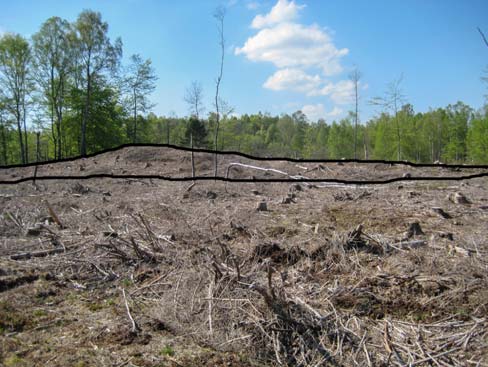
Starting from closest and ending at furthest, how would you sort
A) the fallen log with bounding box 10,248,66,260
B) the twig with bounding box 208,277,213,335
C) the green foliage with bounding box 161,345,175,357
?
1. the green foliage with bounding box 161,345,175,357
2. the twig with bounding box 208,277,213,335
3. the fallen log with bounding box 10,248,66,260

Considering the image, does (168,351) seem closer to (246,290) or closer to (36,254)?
(246,290)

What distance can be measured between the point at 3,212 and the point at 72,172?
9077mm

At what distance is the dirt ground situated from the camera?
10.1 feet

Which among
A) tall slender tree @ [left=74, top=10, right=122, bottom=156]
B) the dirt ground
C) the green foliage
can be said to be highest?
tall slender tree @ [left=74, top=10, right=122, bottom=156]

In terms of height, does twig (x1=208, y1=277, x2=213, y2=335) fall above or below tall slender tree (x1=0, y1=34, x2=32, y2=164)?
below

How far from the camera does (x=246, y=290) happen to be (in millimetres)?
3527

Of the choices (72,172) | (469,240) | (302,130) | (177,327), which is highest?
(302,130)

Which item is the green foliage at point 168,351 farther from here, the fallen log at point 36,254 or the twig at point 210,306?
the fallen log at point 36,254

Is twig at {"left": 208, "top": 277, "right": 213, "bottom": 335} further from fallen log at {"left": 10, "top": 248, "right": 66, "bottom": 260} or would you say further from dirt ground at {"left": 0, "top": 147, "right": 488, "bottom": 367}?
fallen log at {"left": 10, "top": 248, "right": 66, "bottom": 260}

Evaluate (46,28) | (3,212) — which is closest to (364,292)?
(3,212)

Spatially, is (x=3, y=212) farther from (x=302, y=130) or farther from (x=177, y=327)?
(x=302, y=130)

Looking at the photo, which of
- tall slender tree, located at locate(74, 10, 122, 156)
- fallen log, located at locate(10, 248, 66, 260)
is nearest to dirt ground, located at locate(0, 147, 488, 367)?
fallen log, located at locate(10, 248, 66, 260)

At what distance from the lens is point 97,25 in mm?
20734

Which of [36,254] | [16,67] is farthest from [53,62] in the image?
[36,254]
